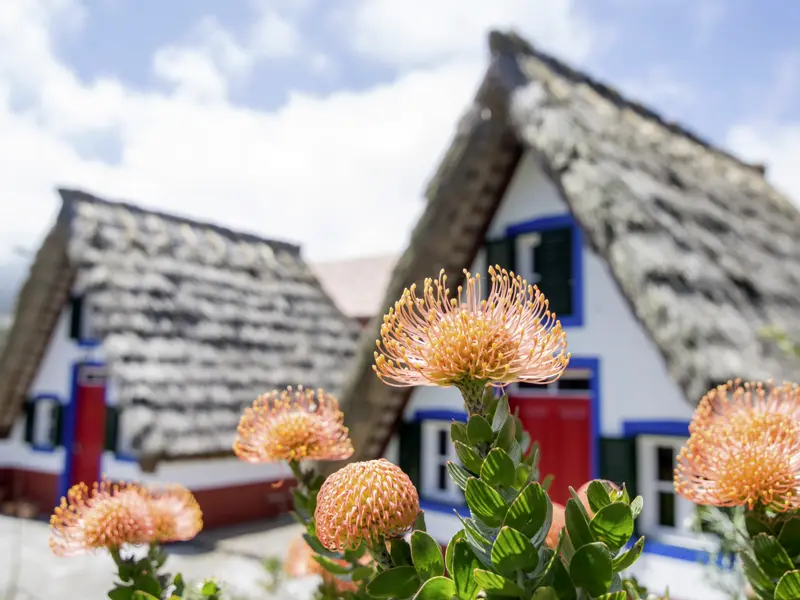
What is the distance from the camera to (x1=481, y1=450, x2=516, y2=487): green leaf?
72cm

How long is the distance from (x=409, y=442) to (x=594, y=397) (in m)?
1.91

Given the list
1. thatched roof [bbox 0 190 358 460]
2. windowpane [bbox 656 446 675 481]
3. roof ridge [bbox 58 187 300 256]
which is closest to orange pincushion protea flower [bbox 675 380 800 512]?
windowpane [bbox 656 446 675 481]

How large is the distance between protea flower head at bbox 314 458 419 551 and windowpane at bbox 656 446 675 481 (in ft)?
15.1

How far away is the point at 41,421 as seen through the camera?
10.4 meters

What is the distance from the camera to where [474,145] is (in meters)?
5.73

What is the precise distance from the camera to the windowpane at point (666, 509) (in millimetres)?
4855

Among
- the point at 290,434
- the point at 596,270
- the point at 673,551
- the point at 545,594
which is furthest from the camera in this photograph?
the point at 596,270

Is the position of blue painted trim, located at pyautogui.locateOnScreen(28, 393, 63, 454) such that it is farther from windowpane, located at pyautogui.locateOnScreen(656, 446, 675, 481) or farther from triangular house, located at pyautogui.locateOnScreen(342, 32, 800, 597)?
windowpane, located at pyautogui.locateOnScreen(656, 446, 675, 481)

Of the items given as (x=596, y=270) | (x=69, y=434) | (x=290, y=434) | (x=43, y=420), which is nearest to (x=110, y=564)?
(x=69, y=434)

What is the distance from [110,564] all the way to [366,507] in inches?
266

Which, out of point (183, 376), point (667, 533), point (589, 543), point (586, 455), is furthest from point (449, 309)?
point (183, 376)

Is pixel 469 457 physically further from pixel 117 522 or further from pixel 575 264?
pixel 575 264

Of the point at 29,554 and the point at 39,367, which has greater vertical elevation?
the point at 39,367

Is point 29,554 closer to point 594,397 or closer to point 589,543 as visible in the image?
point 594,397
